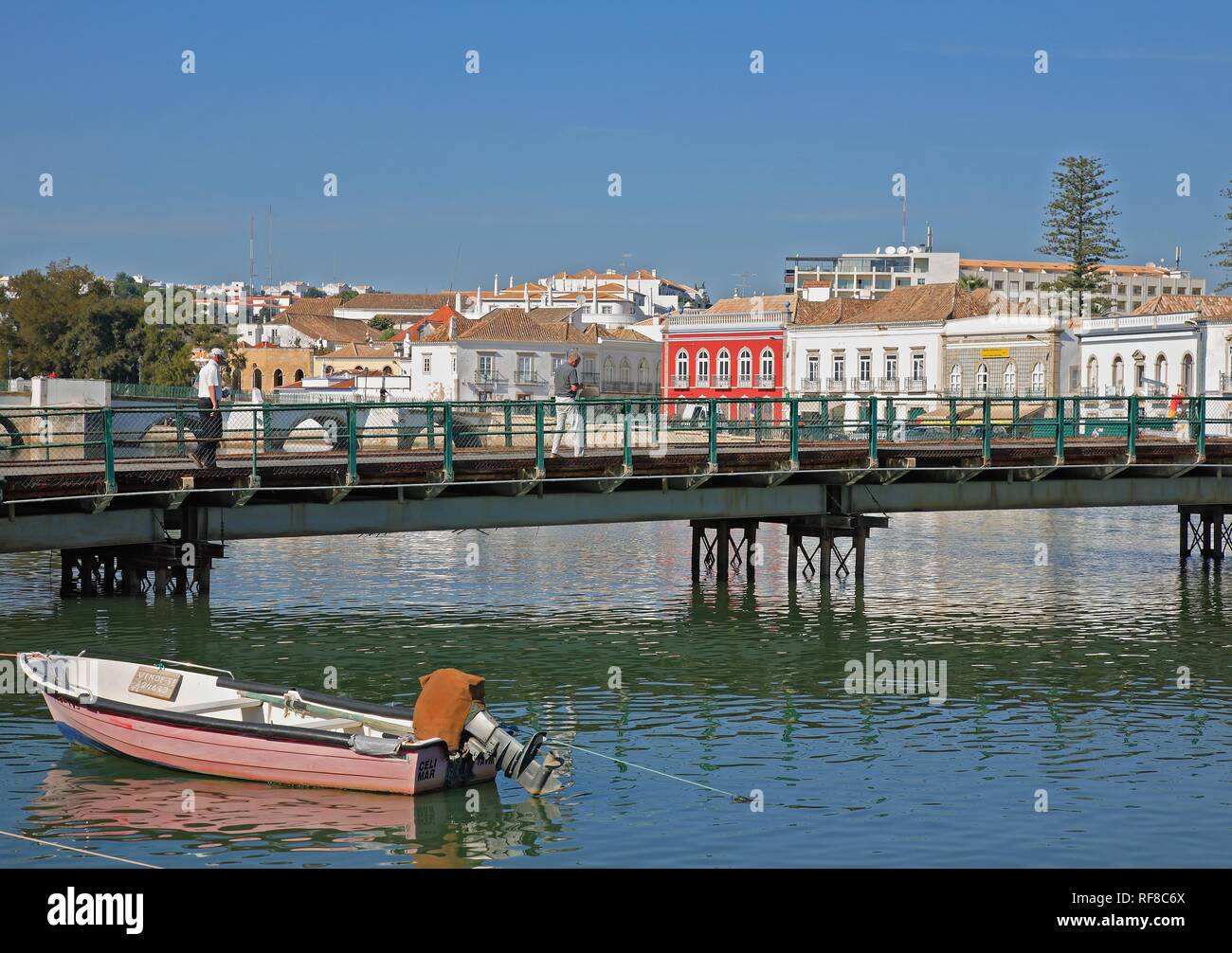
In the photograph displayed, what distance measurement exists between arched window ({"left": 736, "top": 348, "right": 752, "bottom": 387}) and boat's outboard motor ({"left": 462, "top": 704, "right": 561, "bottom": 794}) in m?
80.2

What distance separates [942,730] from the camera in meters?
23.0

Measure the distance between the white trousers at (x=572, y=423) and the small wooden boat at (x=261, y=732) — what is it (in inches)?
436

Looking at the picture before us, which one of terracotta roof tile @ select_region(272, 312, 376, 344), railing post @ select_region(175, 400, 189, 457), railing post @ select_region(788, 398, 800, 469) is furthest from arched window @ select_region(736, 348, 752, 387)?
terracotta roof tile @ select_region(272, 312, 376, 344)

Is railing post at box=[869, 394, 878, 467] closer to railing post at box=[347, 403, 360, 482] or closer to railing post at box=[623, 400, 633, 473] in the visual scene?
railing post at box=[623, 400, 633, 473]

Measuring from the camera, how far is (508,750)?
60.0 feet

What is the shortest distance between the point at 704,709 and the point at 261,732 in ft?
25.7

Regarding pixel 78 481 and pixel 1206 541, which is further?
pixel 1206 541

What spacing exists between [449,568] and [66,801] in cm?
2508

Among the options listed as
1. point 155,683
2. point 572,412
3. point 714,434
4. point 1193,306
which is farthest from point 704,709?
point 1193,306

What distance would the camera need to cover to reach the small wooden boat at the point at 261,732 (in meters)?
18.3

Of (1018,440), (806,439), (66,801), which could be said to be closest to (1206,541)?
(1018,440)

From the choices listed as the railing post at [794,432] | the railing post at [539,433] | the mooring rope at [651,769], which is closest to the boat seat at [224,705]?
the mooring rope at [651,769]
